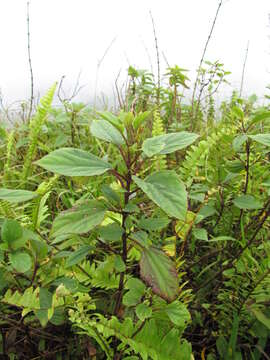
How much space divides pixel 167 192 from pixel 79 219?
0.19 meters

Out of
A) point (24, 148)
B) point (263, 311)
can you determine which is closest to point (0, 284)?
point (263, 311)

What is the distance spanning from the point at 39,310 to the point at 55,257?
0.14m

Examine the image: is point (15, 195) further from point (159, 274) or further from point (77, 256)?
point (159, 274)

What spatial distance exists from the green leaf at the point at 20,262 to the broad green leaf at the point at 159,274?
26 centimetres

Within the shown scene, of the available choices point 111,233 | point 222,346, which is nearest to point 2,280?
point 111,233

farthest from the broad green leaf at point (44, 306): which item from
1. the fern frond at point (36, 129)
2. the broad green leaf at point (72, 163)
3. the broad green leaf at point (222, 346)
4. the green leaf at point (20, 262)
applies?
the fern frond at point (36, 129)

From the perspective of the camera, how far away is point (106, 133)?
71 cm

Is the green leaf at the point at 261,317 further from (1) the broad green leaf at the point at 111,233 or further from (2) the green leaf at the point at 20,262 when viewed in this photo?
(2) the green leaf at the point at 20,262

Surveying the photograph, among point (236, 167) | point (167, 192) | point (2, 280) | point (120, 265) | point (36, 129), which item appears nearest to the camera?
point (167, 192)

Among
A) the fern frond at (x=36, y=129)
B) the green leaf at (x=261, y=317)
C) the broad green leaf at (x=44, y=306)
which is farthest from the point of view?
the fern frond at (x=36, y=129)

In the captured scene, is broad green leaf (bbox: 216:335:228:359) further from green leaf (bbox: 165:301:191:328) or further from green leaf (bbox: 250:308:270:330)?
green leaf (bbox: 165:301:191:328)

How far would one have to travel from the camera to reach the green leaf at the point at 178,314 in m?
0.73

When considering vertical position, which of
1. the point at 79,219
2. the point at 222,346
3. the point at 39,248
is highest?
the point at 79,219

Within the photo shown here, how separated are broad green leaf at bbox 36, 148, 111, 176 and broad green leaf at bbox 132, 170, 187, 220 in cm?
9
